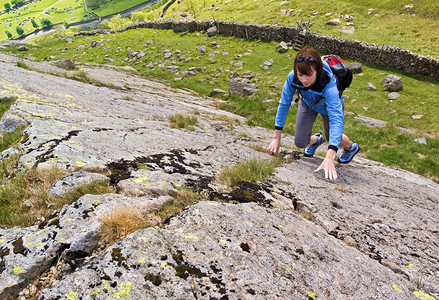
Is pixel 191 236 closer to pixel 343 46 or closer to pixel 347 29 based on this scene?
pixel 343 46

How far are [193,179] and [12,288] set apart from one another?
3.10 meters

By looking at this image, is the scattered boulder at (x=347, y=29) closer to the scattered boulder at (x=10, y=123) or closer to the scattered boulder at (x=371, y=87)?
the scattered boulder at (x=371, y=87)

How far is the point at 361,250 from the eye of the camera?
3809 millimetres

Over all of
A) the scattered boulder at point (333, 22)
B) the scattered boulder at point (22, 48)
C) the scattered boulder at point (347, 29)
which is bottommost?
the scattered boulder at point (347, 29)

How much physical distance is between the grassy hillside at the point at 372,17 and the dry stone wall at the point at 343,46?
7.67 feet

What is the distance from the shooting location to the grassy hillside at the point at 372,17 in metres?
25.2

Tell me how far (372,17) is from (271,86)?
19502 mm

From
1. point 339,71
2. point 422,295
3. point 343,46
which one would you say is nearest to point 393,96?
point 343,46

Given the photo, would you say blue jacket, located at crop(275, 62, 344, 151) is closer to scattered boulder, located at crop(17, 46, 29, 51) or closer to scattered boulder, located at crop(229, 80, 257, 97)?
scattered boulder, located at crop(229, 80, 257, 97)

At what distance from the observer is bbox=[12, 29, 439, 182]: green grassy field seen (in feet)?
41.6

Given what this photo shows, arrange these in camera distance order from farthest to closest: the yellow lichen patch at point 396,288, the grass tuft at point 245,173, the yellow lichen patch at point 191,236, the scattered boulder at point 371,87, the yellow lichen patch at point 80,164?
the scattered boulder at point 371,87, the grass tuft at point 245,173, the yellow lichen patch at point 80,164, the yellow lichen patch at point 191,236, the yellow lichen patch at point 396,288

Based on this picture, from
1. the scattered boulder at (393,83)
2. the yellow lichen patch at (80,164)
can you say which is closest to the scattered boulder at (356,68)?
the scattered boulder at (393,83)

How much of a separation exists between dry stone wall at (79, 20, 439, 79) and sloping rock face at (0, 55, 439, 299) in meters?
20.6

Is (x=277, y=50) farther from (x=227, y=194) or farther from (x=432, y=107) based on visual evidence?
(x=227, y=194)
